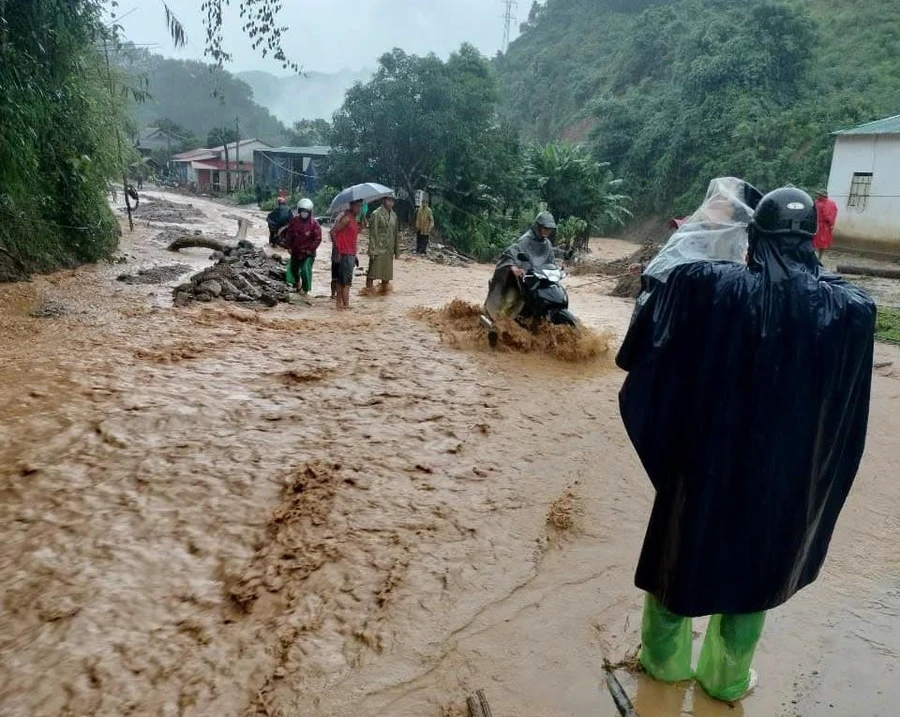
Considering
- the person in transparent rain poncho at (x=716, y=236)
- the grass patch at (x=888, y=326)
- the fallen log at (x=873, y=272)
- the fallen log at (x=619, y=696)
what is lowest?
the fallen log at (x=619, y=696)

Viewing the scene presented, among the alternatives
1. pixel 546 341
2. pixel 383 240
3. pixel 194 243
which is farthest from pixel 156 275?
pixel 546 341

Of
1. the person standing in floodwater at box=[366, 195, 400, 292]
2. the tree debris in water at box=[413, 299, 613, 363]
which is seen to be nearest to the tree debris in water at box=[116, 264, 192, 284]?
the person standing in floodwater at box=[366, 195, 400, 292]

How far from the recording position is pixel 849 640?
3.21 m

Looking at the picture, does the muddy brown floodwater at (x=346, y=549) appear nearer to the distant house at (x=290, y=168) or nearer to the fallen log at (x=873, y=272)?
the fallen log at (x=873, y=272)

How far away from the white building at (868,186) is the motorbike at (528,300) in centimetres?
1584

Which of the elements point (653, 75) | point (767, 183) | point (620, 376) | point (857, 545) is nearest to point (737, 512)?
point (857, 545)

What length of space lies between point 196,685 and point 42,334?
619 cm

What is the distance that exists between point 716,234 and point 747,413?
72 cm

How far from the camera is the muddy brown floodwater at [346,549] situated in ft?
9.12

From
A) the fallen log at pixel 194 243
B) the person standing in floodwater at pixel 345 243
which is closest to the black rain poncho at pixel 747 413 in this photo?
the person standing in floodwater at pixel 345 243

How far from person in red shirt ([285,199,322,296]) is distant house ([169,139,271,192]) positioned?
122 ft

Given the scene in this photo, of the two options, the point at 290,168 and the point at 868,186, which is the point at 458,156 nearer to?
the point at 868,186

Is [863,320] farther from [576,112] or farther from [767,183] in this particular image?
[576,112]

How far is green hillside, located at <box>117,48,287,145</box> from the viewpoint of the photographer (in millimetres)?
81812
